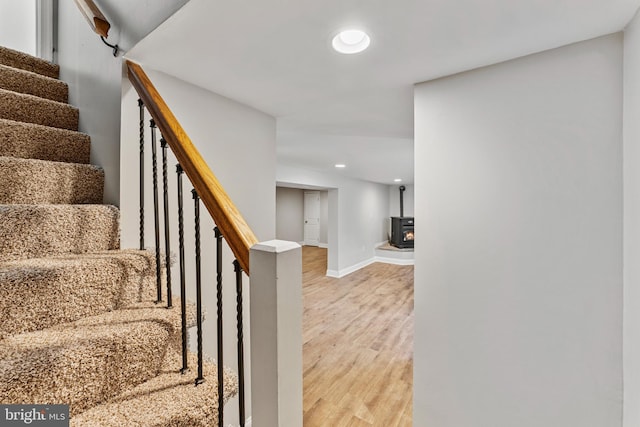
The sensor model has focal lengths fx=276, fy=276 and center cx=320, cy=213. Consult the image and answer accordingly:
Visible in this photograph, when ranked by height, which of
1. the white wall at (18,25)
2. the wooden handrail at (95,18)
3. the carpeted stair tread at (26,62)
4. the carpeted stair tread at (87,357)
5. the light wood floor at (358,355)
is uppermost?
the white wall at (18,25)

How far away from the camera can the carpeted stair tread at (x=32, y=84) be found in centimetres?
164

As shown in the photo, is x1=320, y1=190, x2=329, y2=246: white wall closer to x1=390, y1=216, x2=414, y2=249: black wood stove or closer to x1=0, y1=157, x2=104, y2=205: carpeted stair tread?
x1=390, y1=216, x2=414, y2=249: black wood stove

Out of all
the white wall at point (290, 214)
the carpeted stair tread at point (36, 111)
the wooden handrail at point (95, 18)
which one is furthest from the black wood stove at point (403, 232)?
the wooden handrail at point (95, 18)

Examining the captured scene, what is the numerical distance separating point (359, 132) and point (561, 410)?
2.22 metres

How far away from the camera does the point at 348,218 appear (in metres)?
6.65

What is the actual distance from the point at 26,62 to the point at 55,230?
4.81 ft

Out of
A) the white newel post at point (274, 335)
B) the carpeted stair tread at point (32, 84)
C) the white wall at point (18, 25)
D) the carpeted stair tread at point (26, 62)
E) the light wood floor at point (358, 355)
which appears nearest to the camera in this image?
the white newel post at point (274, 335)

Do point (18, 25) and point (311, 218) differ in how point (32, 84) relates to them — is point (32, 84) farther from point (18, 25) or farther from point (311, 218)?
point (311, 218)

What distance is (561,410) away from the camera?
3.85 ft

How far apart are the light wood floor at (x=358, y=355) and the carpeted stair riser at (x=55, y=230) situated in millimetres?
1873

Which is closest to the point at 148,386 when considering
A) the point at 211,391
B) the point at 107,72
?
the point at 211,391

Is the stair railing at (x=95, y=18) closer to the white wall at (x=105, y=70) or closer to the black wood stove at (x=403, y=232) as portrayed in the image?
the white wall at (x=105, y=70)

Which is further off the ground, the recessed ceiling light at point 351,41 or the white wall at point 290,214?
the recessed ceiling light at point 351,41

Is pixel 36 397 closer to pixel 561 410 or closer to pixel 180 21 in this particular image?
pixel 180 21
